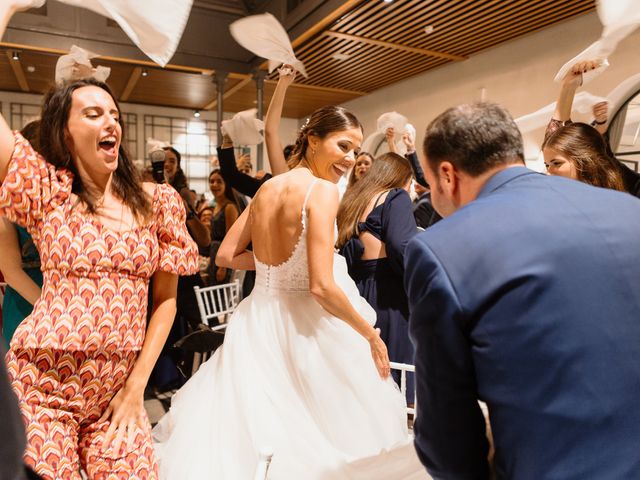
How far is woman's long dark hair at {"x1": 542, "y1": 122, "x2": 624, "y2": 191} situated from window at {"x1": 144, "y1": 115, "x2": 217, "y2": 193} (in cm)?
962

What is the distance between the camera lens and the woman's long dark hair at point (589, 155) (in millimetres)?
2033

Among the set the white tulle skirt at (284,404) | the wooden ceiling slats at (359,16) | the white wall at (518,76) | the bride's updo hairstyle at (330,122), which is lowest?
the white tulle skirt at (284,404)

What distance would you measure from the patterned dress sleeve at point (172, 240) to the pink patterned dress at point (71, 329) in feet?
0.27

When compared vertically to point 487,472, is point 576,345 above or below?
above

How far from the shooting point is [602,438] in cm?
81

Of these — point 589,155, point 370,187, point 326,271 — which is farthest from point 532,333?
point 370,187

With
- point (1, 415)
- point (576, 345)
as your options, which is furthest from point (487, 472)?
point (1, 415)

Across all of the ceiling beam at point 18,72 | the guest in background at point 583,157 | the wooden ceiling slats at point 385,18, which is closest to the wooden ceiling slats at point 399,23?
the wooden ceiling slats at point 385,18

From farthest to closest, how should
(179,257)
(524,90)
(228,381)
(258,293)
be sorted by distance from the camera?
(524,90) → (258,293) → (228,381) → (179,257)

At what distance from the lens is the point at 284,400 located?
1.63 m

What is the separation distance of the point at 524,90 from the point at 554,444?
6.00m

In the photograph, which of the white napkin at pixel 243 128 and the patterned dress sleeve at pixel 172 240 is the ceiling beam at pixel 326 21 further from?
the patterned dress sleeve at pixel 172 240

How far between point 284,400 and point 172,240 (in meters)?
0.66

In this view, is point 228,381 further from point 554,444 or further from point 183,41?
point 183,41
